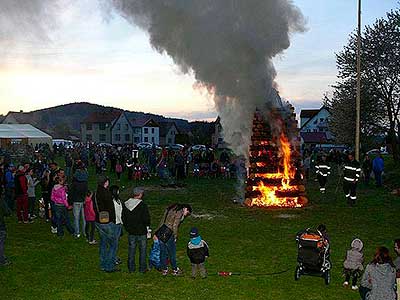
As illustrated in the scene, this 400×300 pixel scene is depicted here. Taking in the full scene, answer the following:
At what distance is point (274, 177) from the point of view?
19.3 metres

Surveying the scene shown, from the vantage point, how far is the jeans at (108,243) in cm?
996

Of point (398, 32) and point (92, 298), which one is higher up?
point (398, 32)

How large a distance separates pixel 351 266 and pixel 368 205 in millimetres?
11043

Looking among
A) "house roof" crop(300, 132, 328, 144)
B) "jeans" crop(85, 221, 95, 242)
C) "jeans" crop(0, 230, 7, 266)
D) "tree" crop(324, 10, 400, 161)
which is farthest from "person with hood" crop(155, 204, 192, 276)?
"house roof" crop(300, 132, 328, 144)

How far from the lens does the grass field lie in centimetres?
889

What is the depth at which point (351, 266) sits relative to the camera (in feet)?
30.0

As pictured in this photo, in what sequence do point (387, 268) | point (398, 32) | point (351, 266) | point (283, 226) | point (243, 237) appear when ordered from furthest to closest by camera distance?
point (398, 32) → point (283, 226) → point (243, 237) → point (351, 266) → point (387, 268)

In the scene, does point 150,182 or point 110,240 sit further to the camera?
point 150,182

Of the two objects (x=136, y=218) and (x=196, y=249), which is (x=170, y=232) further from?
(x=136, y=218)

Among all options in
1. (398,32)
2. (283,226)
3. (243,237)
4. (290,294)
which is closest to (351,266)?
(290,294)

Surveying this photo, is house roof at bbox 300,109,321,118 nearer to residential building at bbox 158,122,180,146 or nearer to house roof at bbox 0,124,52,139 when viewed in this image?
residential building at bbox 158,122,180,146

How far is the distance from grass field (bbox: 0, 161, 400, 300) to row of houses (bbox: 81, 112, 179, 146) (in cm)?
9193

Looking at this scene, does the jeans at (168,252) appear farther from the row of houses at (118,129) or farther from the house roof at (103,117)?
the house roof at (103,117)

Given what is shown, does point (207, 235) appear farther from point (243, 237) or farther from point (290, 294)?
point (290, 294)
